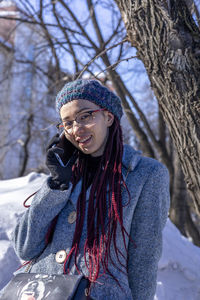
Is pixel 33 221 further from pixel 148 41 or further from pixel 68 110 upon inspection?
pixel 148 41

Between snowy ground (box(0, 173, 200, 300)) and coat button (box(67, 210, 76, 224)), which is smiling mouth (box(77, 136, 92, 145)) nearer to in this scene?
coat button (box(67, 210, 76, 224))

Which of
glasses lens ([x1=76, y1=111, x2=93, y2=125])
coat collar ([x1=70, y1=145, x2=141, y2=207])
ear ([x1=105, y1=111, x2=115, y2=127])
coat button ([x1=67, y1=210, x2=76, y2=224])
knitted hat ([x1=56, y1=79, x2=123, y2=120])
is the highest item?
knitted hat ([x1=56, y1=79, x2=123, y2=120])

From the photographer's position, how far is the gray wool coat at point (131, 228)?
58.6 inches

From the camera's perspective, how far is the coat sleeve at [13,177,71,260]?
5.00 ft

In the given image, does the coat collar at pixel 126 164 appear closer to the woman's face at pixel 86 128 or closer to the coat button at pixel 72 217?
the coat button at pixel 72 217

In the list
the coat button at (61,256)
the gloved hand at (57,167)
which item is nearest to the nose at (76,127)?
the gloved hand at (57,167)

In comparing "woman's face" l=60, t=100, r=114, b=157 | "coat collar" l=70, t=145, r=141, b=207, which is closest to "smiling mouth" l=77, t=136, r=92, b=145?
"woman's face" l=60, t=100, r=114, b=157

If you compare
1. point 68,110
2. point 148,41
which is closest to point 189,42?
point 148,41

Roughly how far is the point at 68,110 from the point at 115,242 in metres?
0.71

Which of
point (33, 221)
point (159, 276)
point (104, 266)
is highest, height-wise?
point (33, 221)

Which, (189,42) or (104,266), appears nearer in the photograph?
(104,266)

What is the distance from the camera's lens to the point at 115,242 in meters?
1.45

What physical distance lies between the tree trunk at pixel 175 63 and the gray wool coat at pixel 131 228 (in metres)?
0.47

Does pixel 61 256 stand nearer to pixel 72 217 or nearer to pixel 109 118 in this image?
pixel 72 217
